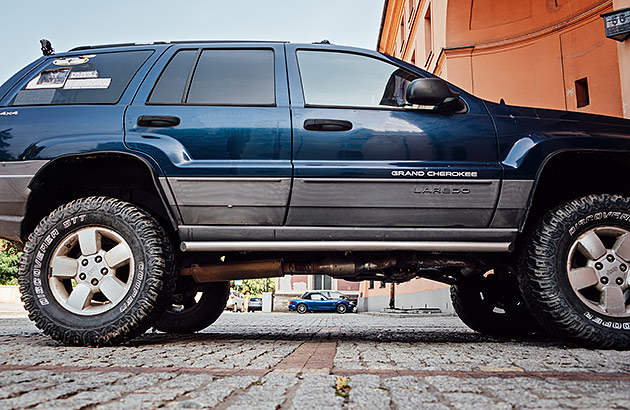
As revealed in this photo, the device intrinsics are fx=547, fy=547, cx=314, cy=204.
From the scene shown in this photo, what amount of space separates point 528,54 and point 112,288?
1242 centimetres

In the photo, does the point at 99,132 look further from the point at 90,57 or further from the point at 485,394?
the point at 485,394

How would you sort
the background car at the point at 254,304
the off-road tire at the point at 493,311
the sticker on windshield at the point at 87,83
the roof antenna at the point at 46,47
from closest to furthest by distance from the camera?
the sticker on windshield at the point at 87,83, the roof antenna at the point at 46,47, the off-road tire at the point at 493,311, the background car at the point at 254,304

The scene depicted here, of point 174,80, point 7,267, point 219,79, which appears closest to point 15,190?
point 174,80

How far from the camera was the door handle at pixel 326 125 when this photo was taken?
3732mm

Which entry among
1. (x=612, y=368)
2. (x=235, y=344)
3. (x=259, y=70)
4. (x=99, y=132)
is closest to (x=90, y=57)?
(x=99, y=132)

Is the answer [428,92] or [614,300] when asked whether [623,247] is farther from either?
[428,92]

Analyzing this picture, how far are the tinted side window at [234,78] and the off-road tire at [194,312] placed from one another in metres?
1.89

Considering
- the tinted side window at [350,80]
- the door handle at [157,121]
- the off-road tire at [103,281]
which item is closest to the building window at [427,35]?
the tinted side window at [350,80]

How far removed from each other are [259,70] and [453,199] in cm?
170

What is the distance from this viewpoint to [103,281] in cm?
359

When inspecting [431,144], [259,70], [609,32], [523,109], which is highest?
[609,32]

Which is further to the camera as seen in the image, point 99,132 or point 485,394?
point 99,132

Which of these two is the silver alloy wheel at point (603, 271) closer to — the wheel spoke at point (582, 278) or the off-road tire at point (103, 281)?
the wheel spoke at point (582, 278)

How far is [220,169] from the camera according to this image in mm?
3668
